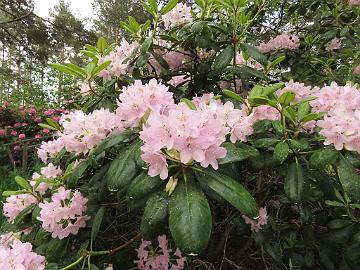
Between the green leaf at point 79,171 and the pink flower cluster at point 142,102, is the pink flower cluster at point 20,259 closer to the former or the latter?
the green leaf at point 79,171

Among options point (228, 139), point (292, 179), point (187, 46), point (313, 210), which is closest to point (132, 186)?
point (228, 139)

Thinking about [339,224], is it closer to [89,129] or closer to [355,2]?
[89,129]

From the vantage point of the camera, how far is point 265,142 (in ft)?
3.71

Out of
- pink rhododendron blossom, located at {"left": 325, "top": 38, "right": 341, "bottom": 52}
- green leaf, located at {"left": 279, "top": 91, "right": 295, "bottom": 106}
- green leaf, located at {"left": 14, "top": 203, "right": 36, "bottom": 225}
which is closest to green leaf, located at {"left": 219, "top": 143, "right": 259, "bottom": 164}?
green leaf, located at {"left": 279, "top": 91, "right": 295, "bottom": 106}

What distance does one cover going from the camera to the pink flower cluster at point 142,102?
3.57ft

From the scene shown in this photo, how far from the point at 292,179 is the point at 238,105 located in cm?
44

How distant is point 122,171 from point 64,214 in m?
0.41

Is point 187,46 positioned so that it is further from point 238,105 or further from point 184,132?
point 184,132

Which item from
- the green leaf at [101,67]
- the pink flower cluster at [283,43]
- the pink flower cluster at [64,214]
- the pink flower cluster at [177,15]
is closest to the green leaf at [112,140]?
the pink flower cluster at [64,214]

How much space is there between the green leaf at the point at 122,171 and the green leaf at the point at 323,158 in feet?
1.80

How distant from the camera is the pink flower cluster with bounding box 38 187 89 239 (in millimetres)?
1297

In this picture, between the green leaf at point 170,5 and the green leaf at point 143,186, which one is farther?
the green leaf at point 170,5

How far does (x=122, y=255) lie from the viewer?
5.23 feet

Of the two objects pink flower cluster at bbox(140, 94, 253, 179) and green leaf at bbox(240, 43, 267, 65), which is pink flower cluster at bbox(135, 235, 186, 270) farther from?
green leaf at bbox(240, 43, 267, 65)
